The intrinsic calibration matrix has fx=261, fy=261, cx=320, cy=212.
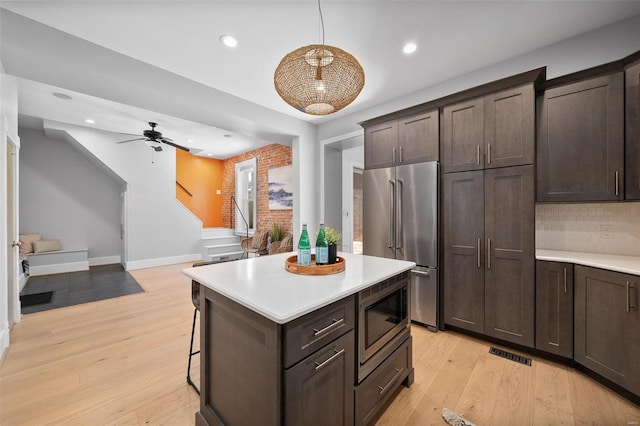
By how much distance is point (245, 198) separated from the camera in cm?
731

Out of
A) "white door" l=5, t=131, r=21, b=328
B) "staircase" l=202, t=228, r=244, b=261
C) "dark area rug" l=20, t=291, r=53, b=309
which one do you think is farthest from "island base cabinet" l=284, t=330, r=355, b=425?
"staircase" l=202, t=228, r=244, b=261

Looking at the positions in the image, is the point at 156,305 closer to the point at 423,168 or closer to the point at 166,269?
the point at 166,269

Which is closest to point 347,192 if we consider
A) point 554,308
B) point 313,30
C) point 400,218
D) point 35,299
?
point 400,218

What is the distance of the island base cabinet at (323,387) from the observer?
43.0 inches

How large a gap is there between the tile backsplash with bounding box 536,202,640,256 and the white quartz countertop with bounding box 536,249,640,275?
90mm

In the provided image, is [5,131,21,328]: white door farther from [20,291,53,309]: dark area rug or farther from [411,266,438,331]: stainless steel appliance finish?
[411,266,438,331]: stainless steel appliance finish

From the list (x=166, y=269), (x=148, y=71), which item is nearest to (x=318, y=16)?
(x=148, y=71)

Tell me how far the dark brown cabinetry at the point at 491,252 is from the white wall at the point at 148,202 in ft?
20.3

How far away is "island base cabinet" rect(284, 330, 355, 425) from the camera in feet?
3.58

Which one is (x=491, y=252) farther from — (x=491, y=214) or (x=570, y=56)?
(x=570, y=56)

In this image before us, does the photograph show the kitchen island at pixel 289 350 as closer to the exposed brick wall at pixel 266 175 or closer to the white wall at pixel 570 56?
the white wall at pixel 570 56

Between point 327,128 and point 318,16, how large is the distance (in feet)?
8.02

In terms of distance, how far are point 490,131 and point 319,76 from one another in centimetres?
185

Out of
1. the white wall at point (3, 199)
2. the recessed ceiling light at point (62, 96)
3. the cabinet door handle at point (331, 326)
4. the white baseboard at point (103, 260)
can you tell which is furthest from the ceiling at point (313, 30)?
the white baseboard at point (103, 260)
